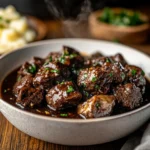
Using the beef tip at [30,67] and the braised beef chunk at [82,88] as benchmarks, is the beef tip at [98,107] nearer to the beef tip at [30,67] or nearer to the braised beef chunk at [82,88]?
the braised beef chunk at [82,88]

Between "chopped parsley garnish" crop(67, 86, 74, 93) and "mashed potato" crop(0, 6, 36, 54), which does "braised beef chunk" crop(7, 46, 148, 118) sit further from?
"mashed potato" crop(0, 6, 36, 54)

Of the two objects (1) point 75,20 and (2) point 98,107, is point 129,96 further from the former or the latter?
(1) point 75,20

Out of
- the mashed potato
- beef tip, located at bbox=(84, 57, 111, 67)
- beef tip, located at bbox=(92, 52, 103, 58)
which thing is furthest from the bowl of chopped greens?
beef tip, located at bbox=(84, 57, 111, 67)

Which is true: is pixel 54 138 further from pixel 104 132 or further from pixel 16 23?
pixel 16 23

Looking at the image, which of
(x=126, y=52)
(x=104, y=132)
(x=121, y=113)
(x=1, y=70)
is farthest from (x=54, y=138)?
(x=126, y=52)

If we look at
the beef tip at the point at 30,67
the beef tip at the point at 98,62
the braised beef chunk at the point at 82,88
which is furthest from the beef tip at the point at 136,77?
the beef tip at the point at 30,67

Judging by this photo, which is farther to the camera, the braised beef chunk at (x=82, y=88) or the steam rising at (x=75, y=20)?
the steam rising at (x=75, y=20)
